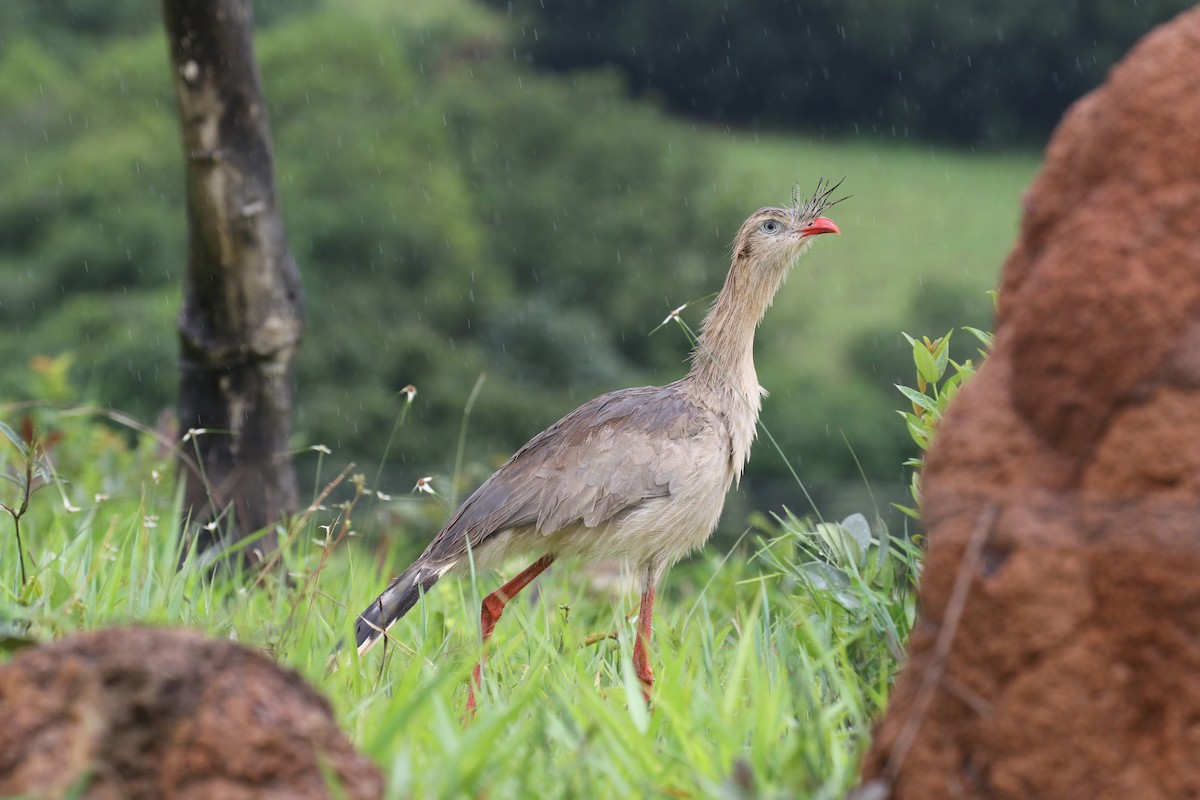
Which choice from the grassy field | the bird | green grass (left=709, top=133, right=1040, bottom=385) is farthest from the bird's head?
green grass (left=709, top=133, right=1040, bottom=385)

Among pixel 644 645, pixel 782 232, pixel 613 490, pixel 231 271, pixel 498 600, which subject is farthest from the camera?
pixel 782 232

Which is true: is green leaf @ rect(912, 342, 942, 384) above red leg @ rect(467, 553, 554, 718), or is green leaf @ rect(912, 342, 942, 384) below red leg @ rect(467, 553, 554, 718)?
above

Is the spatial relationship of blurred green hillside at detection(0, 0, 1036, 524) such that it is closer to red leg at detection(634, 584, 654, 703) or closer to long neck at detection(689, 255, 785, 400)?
long neck at detection(689, 255, 785, 400)

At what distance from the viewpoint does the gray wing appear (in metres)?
3.95

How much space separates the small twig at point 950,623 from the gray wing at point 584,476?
2.14 metres

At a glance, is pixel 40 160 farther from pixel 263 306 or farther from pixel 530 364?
pixel 263 306

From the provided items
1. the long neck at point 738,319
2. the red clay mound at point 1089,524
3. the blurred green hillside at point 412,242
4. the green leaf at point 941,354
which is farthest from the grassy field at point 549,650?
the blurred green hillside at point 412,242

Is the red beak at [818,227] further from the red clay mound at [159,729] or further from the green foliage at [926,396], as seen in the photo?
the red clay mound at [159,729]

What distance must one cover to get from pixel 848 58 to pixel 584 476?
31390mm

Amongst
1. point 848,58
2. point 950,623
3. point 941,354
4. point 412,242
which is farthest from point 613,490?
point 848,58

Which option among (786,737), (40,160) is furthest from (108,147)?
(786,737)

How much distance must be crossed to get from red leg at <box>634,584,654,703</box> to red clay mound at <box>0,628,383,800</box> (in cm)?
149

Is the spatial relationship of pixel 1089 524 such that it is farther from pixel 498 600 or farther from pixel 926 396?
pixel 498 600

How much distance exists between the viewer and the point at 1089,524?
182 centimetres
